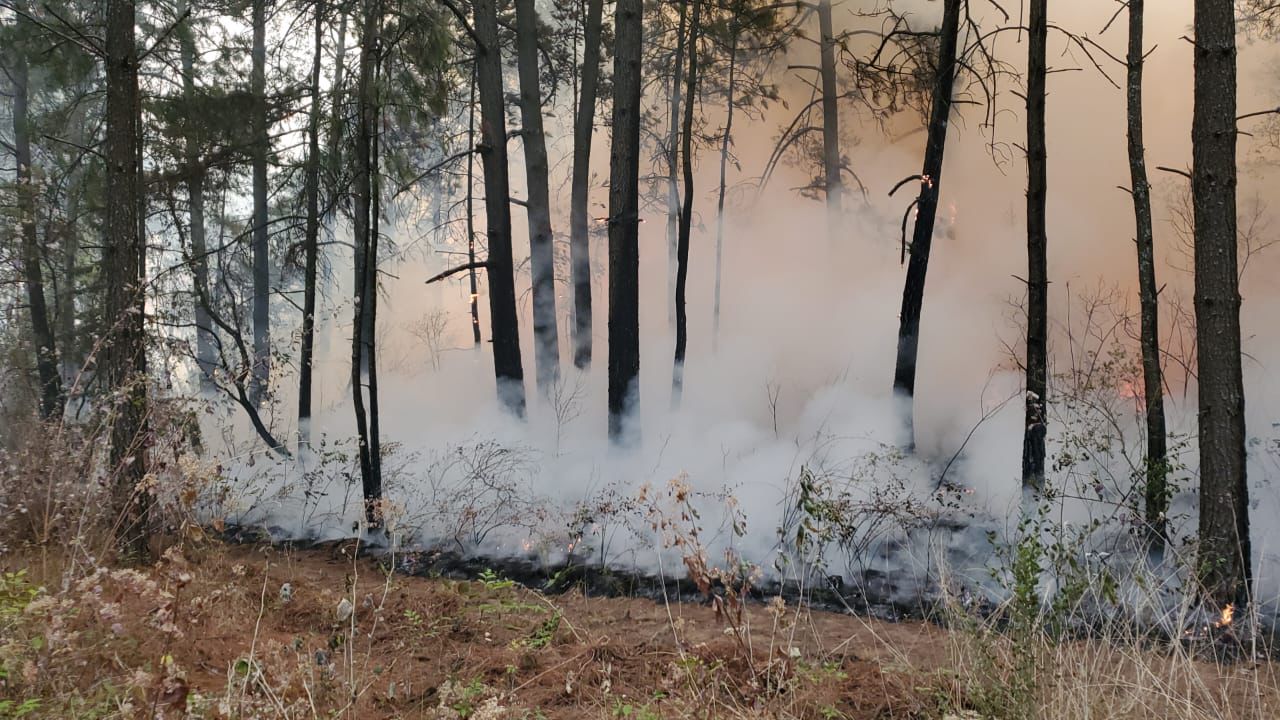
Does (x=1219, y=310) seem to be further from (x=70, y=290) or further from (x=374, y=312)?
(x=70, y=290)

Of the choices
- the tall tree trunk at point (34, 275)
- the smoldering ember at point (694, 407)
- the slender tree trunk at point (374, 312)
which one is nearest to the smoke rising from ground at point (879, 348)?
the smoldering ember at point (694, 407)

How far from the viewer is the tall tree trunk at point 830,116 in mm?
14066

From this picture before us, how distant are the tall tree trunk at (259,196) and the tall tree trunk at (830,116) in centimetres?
914

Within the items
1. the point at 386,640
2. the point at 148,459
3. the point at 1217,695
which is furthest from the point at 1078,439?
the point at 148,459

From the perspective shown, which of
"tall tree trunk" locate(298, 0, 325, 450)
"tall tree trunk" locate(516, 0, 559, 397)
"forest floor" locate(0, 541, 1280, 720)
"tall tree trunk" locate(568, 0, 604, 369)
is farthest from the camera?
"tall tree trunk" locate(568, 0, 604, 369)

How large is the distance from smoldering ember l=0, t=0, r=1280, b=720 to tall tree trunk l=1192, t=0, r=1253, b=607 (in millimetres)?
32

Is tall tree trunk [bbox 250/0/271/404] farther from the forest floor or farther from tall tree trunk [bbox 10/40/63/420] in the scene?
the forest floor

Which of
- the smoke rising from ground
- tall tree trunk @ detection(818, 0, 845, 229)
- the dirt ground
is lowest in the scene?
the dirt ground

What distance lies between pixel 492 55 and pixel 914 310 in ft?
21.4

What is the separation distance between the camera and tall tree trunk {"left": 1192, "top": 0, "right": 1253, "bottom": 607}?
208 inches

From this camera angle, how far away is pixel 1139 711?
299 cm

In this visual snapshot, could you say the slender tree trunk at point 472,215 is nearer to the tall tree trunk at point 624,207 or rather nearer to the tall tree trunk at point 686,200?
the tall tree trunk at point 686,200

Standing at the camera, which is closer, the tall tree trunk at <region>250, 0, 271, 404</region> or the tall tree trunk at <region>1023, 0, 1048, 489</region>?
the tall tree trunk at <region>1023, 0, 1048, 489</region>

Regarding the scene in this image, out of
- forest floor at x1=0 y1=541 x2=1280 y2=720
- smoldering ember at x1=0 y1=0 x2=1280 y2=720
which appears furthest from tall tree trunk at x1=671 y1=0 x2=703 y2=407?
forest floor at x1=0 y1=541 x2=1280 y2=720
